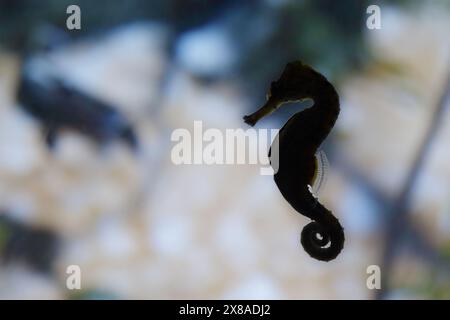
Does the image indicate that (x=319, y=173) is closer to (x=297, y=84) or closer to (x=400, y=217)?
(x=297, y=84)

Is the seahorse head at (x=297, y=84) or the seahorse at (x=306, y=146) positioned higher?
the seahorse head at (x=297, y=84)

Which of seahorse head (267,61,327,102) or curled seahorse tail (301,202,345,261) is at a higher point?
seahorse head (267,61,327,102)

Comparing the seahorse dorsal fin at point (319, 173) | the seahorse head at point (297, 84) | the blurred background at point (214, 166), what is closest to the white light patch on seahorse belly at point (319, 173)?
the seahorse dorsal fin at point (319, 173)

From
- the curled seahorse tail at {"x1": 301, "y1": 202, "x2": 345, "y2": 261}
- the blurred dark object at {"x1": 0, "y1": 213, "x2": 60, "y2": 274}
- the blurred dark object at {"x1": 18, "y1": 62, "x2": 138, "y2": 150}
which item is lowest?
the blurred dark object at {"x1": 0, "y1": 213, "x2": 60, "y2": 274}

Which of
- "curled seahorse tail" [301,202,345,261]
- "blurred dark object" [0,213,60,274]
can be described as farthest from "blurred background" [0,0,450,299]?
"curled seahorse tail" [301,202,345,261]

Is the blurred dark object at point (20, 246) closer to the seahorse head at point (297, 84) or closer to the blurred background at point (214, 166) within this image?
the blurred background at point (214, 166)

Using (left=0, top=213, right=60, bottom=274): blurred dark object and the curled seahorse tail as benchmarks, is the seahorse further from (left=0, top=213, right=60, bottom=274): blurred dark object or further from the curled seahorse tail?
(left=0, top=213, right=60, bottom=274): blurred dark object

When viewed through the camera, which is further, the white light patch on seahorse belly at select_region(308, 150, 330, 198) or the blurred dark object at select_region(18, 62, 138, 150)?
the blurred dark object at select_region(18, 62, 138, 150)
